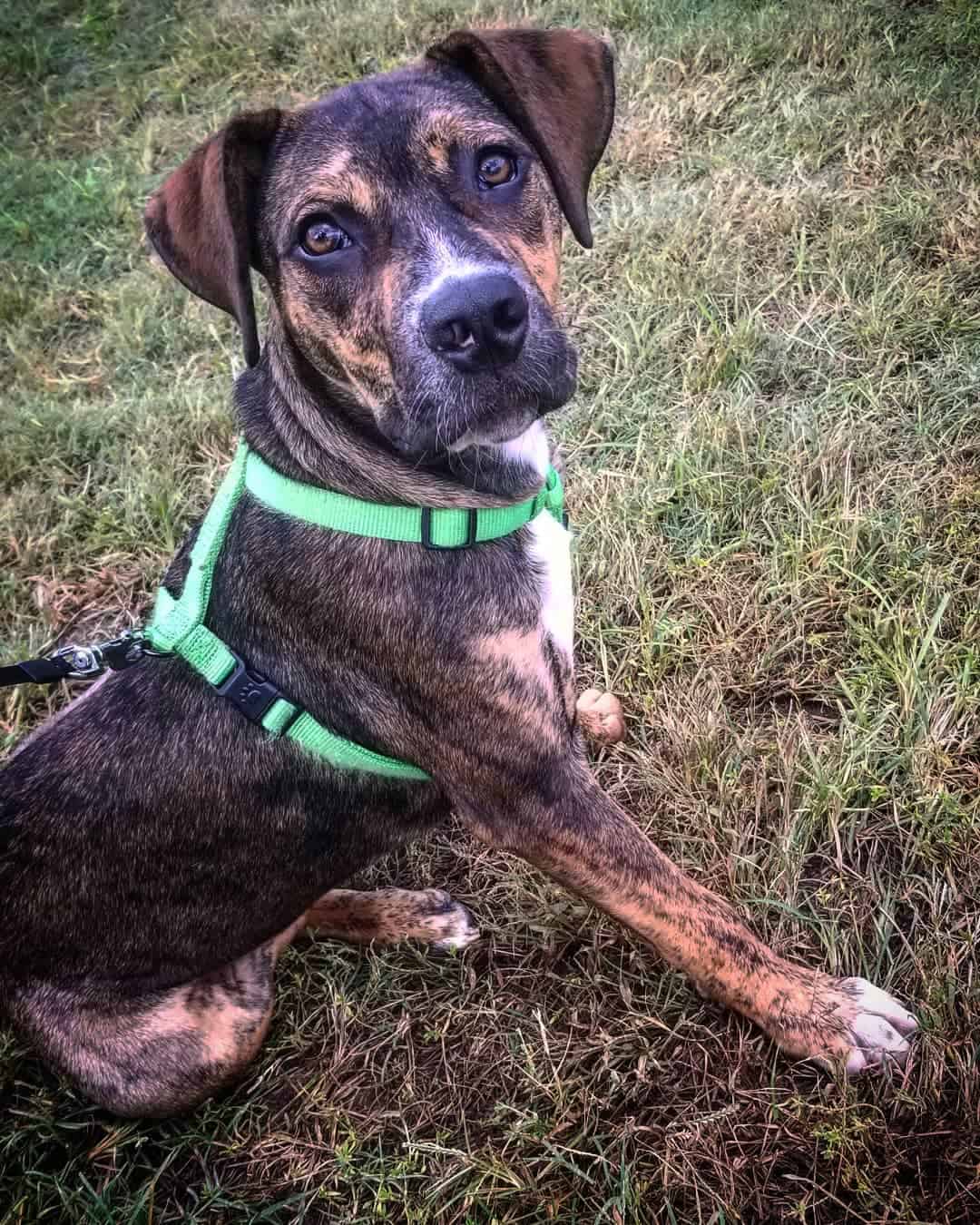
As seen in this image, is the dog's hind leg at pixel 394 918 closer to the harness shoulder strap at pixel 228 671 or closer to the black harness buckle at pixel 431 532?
the harness shoulder strap at pixel 228 671

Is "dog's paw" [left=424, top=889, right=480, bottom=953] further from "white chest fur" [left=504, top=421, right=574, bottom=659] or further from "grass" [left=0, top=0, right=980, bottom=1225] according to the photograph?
"white chest fur" [left=504, top=421, right=574, bottom=659]

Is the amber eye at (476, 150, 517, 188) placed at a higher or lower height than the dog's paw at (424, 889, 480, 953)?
higher

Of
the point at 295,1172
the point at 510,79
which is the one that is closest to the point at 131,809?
the point at 295,1172

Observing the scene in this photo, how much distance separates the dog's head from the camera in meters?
2.08

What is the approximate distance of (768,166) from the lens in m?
5.21

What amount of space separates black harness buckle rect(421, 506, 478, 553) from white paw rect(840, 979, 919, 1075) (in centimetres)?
164

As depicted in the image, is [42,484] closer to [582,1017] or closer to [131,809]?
[131,809]

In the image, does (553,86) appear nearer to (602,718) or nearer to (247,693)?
(247,693)


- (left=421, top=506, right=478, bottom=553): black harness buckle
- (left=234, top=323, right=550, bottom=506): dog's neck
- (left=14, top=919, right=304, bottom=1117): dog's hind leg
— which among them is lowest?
(left=14, top=919, right=304, bottom=1117): dog's hind leg

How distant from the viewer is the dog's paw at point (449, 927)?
302 centimetres

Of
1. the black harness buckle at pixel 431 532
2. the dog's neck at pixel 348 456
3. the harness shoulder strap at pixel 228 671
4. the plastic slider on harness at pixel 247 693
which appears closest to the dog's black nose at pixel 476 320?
the dog's neck at pixel 348 456

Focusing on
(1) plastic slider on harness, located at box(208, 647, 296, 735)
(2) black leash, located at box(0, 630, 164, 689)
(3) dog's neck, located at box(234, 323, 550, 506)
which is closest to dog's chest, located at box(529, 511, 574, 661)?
(3) dog's neck, located at box(234, 323, 550, 506)

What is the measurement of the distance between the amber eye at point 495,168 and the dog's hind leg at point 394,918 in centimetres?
223

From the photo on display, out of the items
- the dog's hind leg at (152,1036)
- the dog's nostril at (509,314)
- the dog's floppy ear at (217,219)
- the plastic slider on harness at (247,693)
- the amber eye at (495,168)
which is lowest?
the dog's hind leg at (152,1036)
